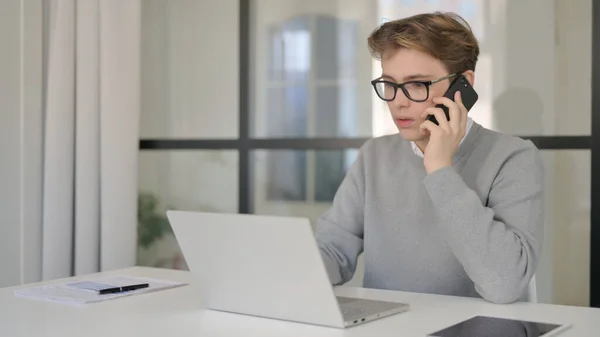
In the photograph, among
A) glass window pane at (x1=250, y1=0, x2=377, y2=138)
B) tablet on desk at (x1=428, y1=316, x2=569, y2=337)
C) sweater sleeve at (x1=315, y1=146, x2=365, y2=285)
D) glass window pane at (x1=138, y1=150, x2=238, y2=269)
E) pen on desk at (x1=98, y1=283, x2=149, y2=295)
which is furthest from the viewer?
glass window pane at (x1=138, y1=150, x2=238, y2=269)

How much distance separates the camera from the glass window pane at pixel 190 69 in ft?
11.7

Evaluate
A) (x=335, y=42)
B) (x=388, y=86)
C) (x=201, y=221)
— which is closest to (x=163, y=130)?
(x=335, y=42)

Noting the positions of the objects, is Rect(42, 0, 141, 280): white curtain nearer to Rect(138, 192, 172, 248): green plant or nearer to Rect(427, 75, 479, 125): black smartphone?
Rect(138, 192, 172, 248): green plant

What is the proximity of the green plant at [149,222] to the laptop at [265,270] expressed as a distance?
2180 millimetres

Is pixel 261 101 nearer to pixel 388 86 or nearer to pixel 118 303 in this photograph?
pixel 388 86

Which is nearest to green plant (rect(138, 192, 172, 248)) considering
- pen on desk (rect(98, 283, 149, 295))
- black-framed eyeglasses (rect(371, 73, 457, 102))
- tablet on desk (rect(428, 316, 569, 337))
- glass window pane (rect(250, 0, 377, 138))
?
glass window pane (rect(250, 0, 377, 138))

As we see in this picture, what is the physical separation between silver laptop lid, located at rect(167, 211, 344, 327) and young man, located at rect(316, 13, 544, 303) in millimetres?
437

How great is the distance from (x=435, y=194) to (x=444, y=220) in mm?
60

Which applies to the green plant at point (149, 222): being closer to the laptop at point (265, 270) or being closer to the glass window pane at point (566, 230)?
the glass window pane at point (566, 230)

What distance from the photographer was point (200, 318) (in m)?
1.52

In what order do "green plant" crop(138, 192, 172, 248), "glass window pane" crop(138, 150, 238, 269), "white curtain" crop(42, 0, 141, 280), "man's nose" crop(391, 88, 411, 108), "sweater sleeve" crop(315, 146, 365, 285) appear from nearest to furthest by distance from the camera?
"man's nose" crop(391, 88, 411, 108) < "sweater sleeve" crop(315, 146, 365, 285) < "white curtain" crop(42, 0, 141, 280) < "glass window pane" crop(138, 150, 238, 269) < "green plant" crop(138, 192, 172, 248)

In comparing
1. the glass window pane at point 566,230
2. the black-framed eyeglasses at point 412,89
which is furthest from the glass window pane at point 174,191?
the black-framed eyeglasses at point 412,89

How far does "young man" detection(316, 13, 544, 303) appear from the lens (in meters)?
1.72

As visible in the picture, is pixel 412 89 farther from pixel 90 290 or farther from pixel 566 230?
pixel 566 230
